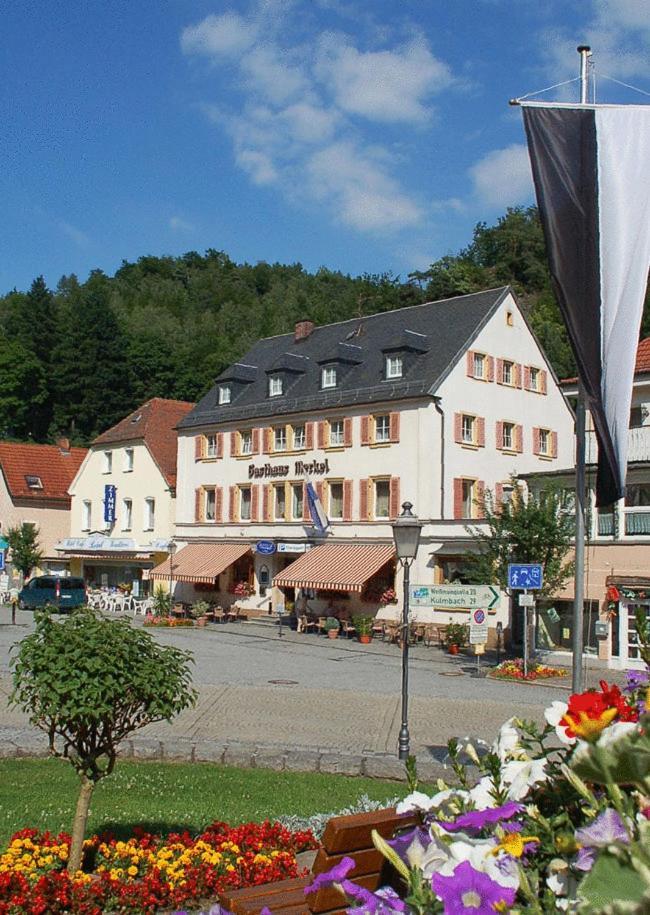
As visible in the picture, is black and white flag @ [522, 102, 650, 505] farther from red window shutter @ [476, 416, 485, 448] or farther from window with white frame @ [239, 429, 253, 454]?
window with white frame @ [239, 429, 253, 454]

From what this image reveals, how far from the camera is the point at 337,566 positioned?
3962 centimetres

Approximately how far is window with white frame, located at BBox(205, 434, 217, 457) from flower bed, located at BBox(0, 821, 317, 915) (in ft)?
131

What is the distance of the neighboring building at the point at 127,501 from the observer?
171 feet

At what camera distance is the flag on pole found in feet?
138

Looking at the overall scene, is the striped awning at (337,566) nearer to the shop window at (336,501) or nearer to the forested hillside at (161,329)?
the shop window at (336,501)

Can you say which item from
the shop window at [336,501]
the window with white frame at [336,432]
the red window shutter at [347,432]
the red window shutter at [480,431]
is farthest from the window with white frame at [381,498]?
the red window shutter at [480,431]

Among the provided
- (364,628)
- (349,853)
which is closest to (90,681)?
(349,853)

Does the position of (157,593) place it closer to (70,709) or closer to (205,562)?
(205,562)

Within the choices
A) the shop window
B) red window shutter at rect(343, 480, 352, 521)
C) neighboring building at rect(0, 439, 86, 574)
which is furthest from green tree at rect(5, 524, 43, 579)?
red window shutter at rect(343, 480, 352, 521)

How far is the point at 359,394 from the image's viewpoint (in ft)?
138

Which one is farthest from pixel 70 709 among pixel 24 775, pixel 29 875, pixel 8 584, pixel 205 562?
pixel 8 584

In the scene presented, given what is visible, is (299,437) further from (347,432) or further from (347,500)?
(347,500)

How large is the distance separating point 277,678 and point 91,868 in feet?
58.1

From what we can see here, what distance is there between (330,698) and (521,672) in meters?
7.57
